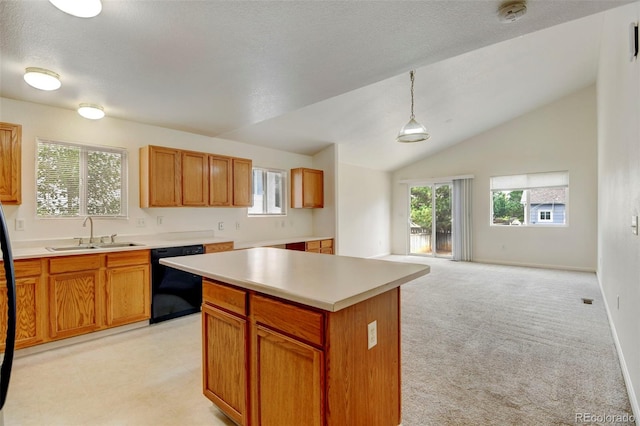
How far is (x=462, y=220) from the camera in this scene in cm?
758

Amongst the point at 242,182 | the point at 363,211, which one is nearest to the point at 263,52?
the point at 242,182

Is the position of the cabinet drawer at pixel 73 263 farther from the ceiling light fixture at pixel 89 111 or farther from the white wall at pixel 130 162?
the ceiling light fixture at pixel 89 111

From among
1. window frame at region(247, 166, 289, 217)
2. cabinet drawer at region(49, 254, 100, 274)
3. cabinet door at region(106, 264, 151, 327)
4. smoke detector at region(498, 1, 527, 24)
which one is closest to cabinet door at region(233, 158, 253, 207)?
window frame at region(247, 166, 289, 217)

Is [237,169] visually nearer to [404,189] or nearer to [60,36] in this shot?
[60,36]

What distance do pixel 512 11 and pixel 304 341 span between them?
2147 millimetres

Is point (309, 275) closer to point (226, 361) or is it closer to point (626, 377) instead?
point (226, 361)

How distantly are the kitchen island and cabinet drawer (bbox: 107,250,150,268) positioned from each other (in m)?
1.71

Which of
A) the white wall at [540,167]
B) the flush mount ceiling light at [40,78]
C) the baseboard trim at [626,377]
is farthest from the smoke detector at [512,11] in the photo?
the white wall at [540,167]

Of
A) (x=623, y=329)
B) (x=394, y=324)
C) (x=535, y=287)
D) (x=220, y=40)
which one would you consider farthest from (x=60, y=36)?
(x=535, y=287)

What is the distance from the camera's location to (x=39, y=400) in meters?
2.10

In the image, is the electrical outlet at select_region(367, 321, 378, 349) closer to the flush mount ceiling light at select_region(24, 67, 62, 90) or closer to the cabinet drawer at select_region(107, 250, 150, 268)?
the cabinet drawer at select_region(107, 250, 150, 268)

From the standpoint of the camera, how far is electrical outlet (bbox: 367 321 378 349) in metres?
1.50

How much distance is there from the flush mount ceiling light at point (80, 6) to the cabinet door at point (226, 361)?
1.82 meters

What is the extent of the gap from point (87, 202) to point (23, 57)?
66.6 inches
